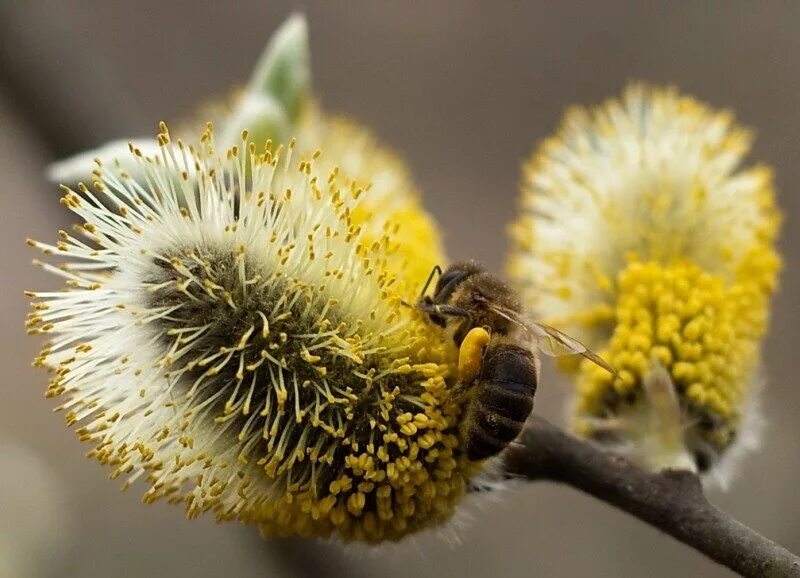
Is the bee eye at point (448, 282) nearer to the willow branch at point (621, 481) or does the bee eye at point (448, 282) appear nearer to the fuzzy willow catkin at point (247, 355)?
the fuzzy willow catkin at point (247, 355)

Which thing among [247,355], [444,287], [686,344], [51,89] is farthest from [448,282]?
[51,89]

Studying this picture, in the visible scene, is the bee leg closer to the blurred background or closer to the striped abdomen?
the striped abdomen

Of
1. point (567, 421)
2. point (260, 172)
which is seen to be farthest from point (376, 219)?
point (567, 421)

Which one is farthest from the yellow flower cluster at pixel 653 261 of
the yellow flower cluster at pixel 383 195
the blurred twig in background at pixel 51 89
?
the blurred twig in background at pixel 51 89

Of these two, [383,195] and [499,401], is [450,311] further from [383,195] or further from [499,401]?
[383,195]

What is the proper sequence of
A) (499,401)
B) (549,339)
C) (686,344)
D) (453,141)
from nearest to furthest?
(499,401) < (549,339) < (686,344) < (453,141)

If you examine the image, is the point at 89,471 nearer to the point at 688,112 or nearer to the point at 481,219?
the point at 481,219
